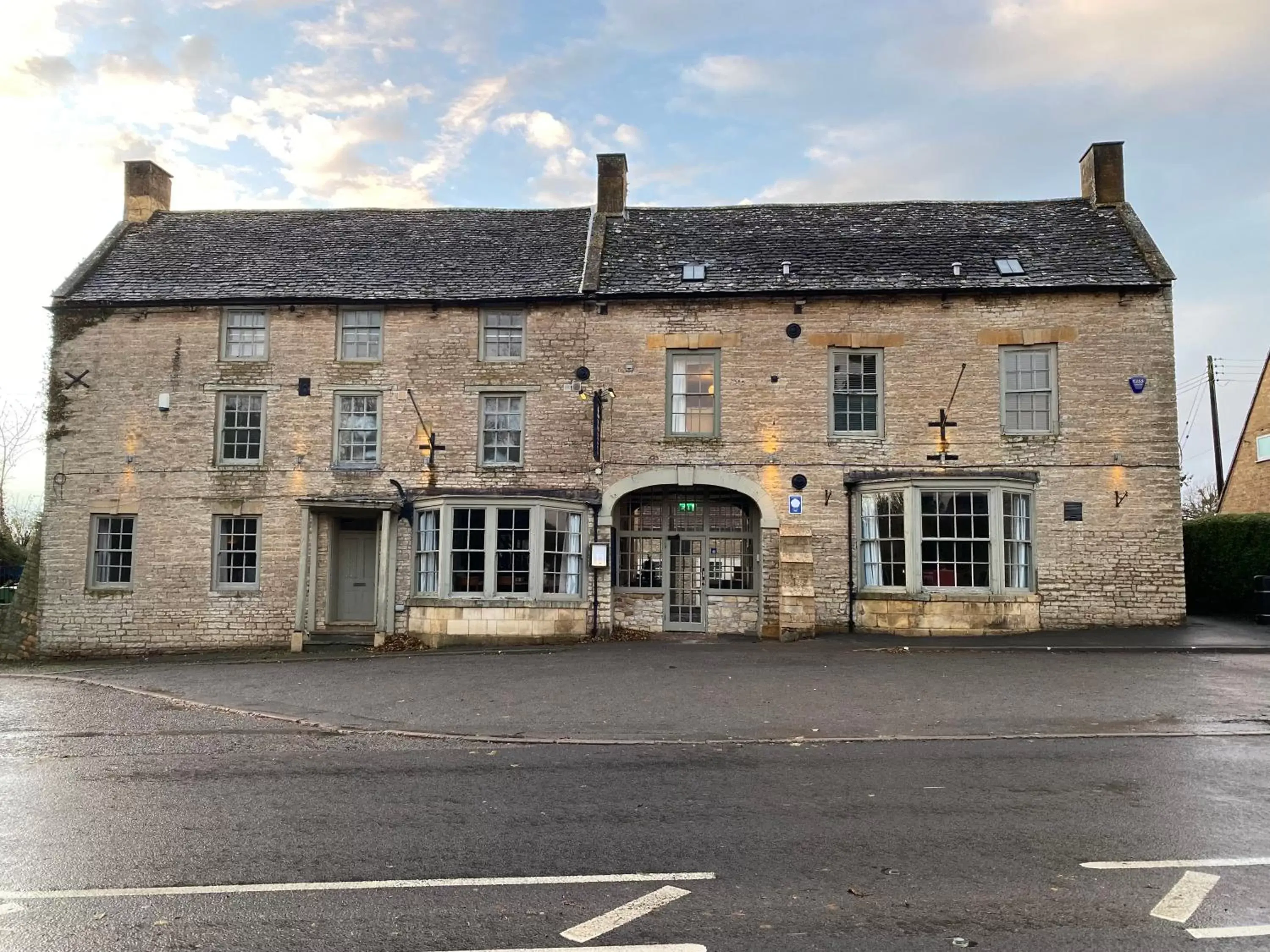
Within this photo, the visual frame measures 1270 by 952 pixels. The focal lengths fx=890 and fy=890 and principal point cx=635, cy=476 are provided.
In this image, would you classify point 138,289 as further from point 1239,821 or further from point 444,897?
point 1239,821

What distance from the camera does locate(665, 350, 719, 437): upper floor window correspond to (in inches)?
749

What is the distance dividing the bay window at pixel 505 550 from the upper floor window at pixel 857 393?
5.87 metres

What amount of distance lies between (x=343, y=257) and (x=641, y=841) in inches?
727

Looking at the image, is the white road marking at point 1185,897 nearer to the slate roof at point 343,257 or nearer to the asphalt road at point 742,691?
the asphalt road at point 742,691

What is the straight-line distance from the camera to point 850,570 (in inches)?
720

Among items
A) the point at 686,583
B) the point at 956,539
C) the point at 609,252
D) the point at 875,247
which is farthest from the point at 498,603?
the point at 875,247

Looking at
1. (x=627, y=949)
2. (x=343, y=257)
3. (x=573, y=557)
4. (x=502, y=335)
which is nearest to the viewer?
(x=627, y=949)

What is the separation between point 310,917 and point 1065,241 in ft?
66.4

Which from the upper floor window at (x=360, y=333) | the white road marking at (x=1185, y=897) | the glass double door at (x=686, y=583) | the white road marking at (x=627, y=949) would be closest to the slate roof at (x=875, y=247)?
the upper floor window at (x=360, y=333)

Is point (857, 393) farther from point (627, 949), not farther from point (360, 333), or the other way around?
point (627, 949)

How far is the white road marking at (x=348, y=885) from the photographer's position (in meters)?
4.89

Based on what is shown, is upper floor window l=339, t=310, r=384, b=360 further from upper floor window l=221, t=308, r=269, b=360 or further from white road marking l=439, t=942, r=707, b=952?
white road marking l=439, t=942, r=707, b=952

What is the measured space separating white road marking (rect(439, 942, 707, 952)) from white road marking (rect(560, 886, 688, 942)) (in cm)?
11

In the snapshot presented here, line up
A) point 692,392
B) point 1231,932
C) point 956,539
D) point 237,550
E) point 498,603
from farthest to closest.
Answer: point 237,550, point 692,392, point 498,603, point 956,539, point 1231,932
